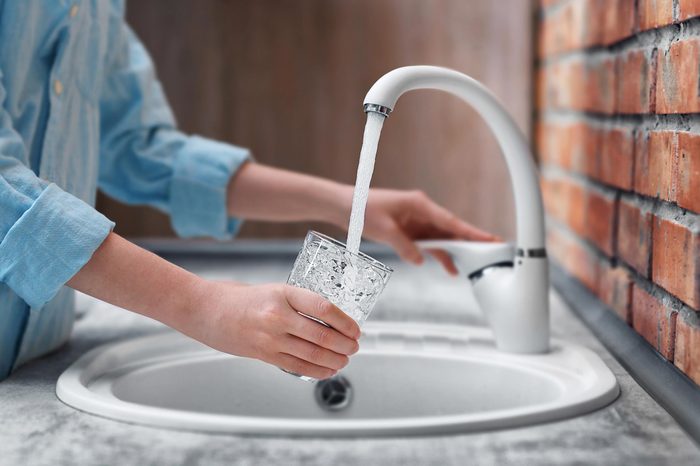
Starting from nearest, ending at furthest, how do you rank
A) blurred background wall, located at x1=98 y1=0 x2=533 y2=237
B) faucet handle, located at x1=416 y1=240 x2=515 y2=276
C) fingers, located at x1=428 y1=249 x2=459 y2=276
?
faucet handle, located at x1=416 y1=240 x2=515 y2=276, fingers, located at x1=428 y1=249 x2=459 y2=276, blurred background wall, located at x1=98 y1=0 x2=533 y2=237

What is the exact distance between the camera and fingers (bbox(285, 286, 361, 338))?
720 mm

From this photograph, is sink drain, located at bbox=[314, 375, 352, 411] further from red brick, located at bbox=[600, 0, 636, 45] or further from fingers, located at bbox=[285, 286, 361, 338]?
red brick, located at bbox=[600, 0, 636, 45]

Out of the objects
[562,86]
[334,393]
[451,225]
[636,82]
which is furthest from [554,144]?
[334,393]

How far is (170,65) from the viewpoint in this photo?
1703 mm

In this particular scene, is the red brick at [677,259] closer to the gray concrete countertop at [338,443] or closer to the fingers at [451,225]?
the gray concrete countertop at [338,443]

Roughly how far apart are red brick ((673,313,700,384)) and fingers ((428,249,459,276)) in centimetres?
36

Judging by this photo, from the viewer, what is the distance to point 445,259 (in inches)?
44.1

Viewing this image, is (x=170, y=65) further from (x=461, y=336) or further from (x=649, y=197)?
(x=649, y=197)

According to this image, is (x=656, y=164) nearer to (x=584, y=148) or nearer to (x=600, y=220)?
(x=600, y=220)

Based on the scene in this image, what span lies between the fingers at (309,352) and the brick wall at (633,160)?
30cm

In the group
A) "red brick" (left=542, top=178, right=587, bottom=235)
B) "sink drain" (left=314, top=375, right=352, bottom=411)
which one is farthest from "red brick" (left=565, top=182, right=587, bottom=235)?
"sink drain" (left=314, top=375, right=352, bottom=411)

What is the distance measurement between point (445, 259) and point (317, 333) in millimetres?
415

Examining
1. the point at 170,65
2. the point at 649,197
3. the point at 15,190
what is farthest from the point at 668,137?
the point at 170,65

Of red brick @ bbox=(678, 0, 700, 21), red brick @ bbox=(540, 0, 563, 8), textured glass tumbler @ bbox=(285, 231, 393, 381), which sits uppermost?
red brick @ bbox=(540, 0, 563, 8)
